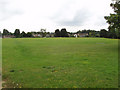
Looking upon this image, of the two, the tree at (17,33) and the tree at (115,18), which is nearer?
the tree at (115,18)

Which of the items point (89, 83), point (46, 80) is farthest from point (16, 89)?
point (89, 83)

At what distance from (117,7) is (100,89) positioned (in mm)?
17105

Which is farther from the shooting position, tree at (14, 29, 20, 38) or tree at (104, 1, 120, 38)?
tree at (14, 29, 20, 38)

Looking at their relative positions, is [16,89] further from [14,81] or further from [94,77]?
[94,77]

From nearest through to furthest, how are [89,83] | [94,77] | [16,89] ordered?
[16,89]
[89,83]
[94,77]

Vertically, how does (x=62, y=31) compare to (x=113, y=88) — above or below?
above

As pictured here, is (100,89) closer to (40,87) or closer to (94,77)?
(94,77)

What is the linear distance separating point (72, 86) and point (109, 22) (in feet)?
57.1

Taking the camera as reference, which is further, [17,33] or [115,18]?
[17,33]

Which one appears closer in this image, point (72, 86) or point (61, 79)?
point (72, 86)

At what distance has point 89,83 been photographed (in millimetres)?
5797

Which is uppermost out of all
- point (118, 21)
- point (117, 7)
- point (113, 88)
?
point (117, 7)

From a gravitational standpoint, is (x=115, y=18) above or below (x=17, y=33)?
below

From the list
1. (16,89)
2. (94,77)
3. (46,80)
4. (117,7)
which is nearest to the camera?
(16,89)
